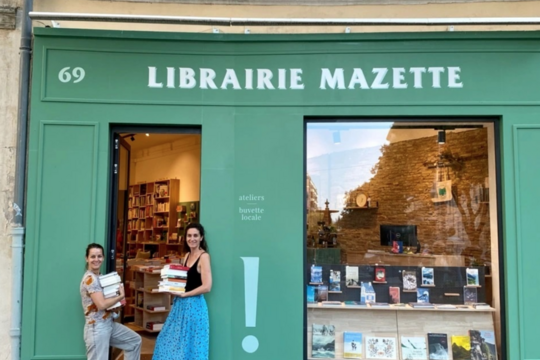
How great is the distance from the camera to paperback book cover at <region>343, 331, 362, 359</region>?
5.12m

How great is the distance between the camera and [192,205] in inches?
313

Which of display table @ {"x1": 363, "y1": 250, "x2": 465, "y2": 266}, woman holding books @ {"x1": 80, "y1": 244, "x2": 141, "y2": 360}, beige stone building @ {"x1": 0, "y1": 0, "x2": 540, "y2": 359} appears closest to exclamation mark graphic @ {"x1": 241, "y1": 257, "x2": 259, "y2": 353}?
woman holding books @ {"x1": 80, "y1": 244, "x2": 141, "y2": 360}

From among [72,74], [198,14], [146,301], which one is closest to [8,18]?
[72,74]

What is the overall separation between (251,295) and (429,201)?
297cm

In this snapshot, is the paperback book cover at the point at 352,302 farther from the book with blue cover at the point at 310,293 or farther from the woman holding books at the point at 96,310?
the woman holding books at the point at 96,310

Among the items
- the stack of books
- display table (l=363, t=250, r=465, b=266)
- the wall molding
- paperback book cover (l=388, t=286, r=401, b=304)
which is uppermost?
the wall molding

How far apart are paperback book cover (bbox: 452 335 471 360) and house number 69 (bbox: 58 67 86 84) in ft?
16.7

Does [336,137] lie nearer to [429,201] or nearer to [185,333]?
[429,201]

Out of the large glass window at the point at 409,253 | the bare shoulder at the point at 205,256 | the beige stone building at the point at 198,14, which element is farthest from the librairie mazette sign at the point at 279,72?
the bare shoulder at the point at 205,256

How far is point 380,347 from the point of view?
202 inches

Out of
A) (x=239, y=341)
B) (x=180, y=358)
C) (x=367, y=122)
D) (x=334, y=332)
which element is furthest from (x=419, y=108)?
(x=180, y=358)

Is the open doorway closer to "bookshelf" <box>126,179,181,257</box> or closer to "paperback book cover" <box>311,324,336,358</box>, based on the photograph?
"bookshelf" <box>126,179,181,257</box>

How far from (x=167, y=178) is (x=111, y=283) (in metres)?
5.00

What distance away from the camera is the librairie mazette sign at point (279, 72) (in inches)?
196
